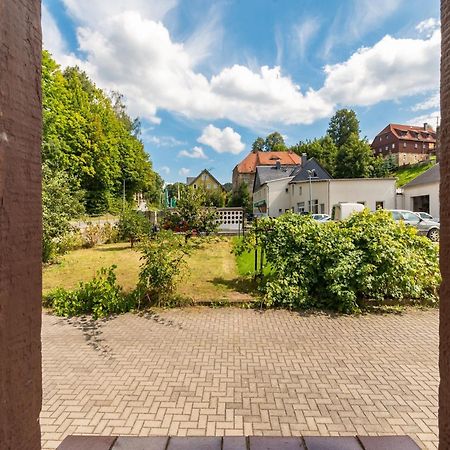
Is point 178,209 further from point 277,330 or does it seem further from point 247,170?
point 247,170

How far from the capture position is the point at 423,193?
31000 mm

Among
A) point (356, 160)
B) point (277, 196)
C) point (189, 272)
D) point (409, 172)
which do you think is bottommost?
point (189, 272)

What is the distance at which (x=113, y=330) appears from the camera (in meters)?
5.66

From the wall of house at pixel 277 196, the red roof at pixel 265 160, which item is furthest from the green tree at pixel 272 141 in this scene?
the wall of house at pixel 277 196

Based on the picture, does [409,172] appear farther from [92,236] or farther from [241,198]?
[92,236]

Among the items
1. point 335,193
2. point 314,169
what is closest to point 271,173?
point 314,169

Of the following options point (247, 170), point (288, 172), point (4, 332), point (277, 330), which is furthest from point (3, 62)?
point (247, 170)

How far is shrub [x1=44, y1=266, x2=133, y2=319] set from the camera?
6543mm

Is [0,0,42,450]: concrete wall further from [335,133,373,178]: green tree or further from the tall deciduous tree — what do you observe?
the tall deciduous tree

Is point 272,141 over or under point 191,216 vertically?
over

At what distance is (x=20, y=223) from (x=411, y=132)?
3444 inches

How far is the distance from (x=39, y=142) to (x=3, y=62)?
12.3 inches

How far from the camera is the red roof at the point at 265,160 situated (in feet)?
210

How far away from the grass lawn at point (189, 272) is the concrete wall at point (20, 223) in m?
6.01
